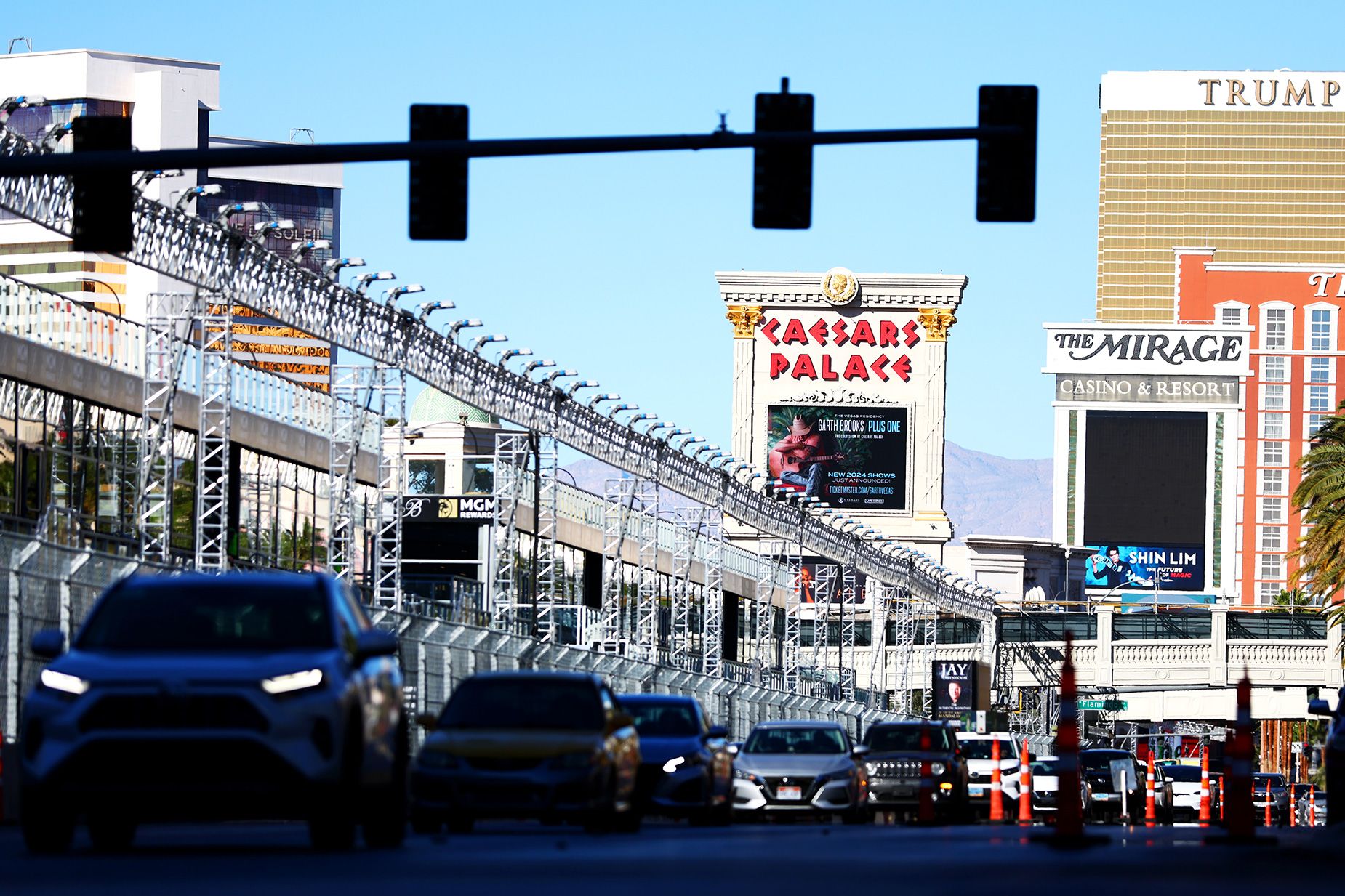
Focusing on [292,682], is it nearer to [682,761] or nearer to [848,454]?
[682,761]

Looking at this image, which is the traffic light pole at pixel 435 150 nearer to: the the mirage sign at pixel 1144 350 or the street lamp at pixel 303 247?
the street lamp at pixel 303 247

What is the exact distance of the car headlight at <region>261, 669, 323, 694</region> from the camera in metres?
14.5

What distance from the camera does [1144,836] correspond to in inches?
882

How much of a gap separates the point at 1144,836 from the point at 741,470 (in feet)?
175

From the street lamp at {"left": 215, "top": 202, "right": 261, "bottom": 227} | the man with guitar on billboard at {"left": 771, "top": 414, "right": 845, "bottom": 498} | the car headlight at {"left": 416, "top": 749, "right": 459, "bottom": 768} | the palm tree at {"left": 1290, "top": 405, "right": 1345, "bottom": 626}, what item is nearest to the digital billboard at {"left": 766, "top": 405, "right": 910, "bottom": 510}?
the man with guitar on billboard at {"left": 771, "top": 414, "right": 845, "bottom": 498}

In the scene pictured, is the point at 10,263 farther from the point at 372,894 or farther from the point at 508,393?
the point at 372,894

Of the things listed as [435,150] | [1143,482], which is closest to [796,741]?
[435,150]

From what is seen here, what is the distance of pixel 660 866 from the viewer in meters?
14.4

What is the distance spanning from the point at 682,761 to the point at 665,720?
1.09 meters

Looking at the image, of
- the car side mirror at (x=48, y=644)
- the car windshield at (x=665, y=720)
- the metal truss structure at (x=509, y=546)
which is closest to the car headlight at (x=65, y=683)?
the car side mirror at (x=48, y=644)

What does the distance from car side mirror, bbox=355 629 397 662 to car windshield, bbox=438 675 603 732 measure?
5.43 metres

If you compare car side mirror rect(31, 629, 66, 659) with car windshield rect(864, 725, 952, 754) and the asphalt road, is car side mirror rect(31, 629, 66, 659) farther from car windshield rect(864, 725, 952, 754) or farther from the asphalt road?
car windshield rect(864, 725, 952, 754)

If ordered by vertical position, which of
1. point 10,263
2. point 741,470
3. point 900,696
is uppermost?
point 10,263

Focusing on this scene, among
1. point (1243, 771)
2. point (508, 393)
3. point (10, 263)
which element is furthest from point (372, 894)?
point (10, 263)
